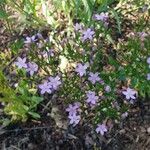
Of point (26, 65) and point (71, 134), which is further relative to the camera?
point (71, 134)

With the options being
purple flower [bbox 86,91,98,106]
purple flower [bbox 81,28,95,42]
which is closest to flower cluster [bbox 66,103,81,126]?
purple flower [bbox 86,91,98,106]

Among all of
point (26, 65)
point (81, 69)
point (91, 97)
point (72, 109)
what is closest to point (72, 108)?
point (72, 109)

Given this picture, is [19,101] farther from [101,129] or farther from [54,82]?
[101,129]

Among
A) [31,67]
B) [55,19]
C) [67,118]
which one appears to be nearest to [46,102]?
[67,118]

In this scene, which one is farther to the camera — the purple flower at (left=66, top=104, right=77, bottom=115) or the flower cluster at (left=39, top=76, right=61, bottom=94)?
the purple flower at (left=66, top=104, right=77, bottom=115)

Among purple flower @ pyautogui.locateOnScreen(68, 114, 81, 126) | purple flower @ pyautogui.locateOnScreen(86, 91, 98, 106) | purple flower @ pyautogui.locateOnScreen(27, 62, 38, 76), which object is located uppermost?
purple flower @ pyautogui.locateOnScreen(27, 62, 38, 76)

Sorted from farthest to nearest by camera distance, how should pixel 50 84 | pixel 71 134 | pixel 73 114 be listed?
pixel 71 134 < pixel 73 114 < pixel 50 84

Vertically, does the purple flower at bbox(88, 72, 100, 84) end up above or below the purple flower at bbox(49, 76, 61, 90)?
below

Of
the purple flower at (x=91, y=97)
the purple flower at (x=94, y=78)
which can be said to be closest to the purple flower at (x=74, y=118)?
the purple flower at (x=91, y=97)

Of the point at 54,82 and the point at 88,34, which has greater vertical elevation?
the point at 88,34

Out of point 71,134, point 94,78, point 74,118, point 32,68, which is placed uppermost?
point 32,68

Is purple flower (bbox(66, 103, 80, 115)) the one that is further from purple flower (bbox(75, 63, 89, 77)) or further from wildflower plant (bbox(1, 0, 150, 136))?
purple flower (bbox(75, 63, 89, 77))
